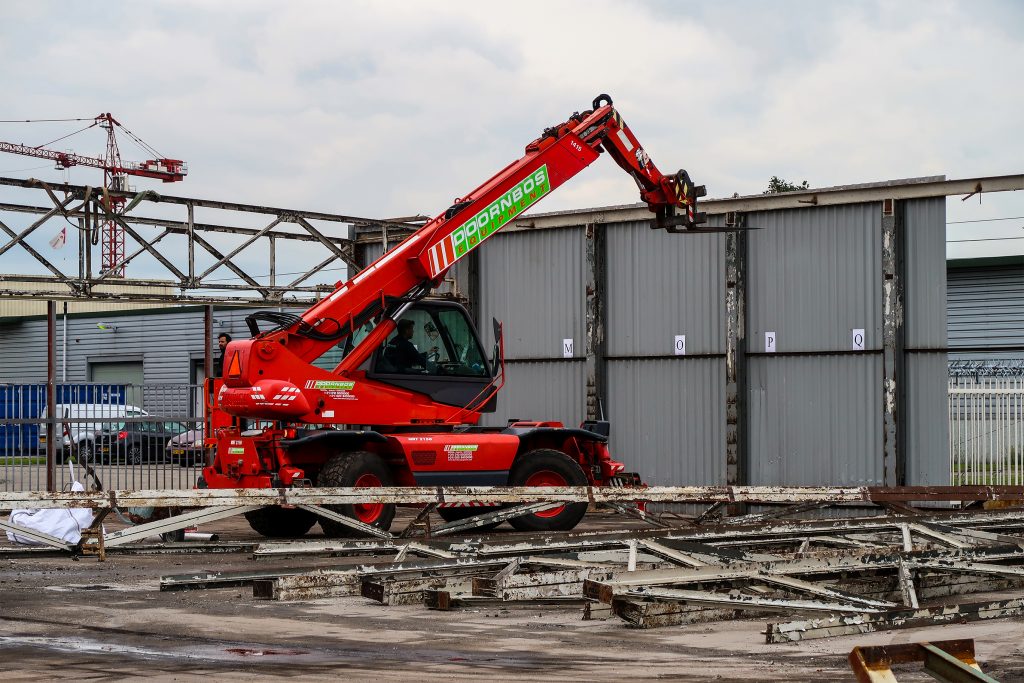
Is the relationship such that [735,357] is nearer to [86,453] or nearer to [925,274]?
[925,274]

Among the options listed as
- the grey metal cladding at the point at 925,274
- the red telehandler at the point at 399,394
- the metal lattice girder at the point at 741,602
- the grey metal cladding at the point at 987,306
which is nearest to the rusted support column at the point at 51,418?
the red telehandler at the point at 399,394

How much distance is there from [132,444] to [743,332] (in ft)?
30.0

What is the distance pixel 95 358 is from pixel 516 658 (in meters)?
37.7

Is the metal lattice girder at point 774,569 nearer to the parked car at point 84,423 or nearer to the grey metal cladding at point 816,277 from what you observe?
the grey metal cladding at point 816,277

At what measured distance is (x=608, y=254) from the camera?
2150 cm

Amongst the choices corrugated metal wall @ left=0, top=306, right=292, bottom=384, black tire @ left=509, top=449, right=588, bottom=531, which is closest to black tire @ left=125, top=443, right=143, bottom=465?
black tire @ left=509, top=449, right=588, bottom=531

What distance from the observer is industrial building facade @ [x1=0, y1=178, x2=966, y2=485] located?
18844mm

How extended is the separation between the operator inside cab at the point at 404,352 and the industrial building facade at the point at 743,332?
306 cm

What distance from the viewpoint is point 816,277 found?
19641mm

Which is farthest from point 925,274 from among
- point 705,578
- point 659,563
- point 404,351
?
point 705,578

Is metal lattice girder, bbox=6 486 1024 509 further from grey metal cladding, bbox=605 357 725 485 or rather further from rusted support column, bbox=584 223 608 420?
rusted support column, bbox=584 223 608 420

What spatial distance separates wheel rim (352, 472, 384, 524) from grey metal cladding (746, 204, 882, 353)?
277 inches

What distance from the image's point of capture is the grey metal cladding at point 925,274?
61.1 feet

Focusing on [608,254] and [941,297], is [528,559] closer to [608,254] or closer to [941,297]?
[941,297]
